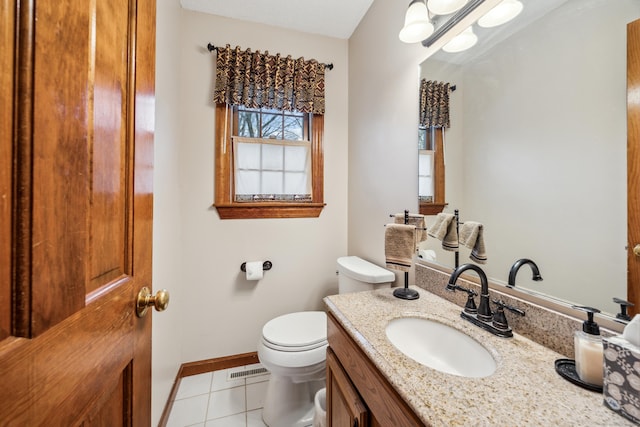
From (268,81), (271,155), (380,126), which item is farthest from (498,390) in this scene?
(268,81)

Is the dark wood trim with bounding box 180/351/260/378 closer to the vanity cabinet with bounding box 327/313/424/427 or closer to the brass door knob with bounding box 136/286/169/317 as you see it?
the vanity cabinet with bounding box 327/313/424/427

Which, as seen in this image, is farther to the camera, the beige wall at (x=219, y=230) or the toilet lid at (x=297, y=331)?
the beige wall at (x=219, y=230)

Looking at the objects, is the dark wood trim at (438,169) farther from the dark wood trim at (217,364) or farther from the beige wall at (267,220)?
the dark wood trim at (217,364)

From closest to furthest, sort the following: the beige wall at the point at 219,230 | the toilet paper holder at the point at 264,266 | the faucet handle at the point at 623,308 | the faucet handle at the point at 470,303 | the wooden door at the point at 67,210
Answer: the wooden door at the point at 67,210
the faucet handle at the point at 623,308
the faucet handle at the point at 470,303
the beige wall at the point at 219,230
the toilet paper holder at the point at 264,266

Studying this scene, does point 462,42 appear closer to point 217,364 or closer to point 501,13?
point 501,13

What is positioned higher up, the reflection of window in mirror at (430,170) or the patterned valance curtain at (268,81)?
the patterned valance curtain at (268,81)

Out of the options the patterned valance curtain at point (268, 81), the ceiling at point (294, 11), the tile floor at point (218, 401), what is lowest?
the tile floor at point (218, 401)

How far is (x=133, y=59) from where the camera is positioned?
567 mm

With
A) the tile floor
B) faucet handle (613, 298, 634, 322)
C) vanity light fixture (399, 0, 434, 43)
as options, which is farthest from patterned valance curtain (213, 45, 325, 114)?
the tile floor

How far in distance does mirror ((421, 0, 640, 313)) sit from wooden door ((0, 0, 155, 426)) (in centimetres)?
110

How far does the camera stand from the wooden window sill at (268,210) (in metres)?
1.77

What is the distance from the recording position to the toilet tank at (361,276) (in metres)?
1.37

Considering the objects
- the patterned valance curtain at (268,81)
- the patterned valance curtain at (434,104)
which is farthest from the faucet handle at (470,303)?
the patterned valance curtain at (268,81)

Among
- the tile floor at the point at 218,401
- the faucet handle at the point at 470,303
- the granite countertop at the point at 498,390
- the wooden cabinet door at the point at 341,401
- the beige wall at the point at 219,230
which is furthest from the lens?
the beige wall at the point at 219,230
